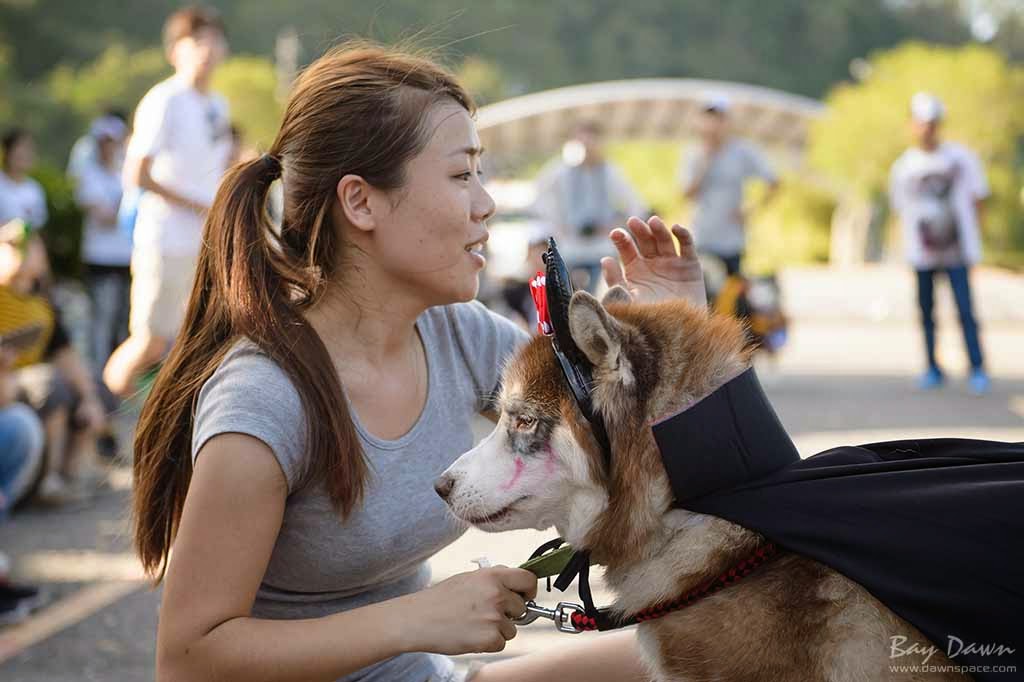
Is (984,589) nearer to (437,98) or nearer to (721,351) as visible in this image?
(721,351)

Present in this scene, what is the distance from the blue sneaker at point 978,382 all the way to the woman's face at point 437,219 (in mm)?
8600

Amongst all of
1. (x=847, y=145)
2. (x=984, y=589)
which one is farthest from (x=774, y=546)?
(x=847, y=145)

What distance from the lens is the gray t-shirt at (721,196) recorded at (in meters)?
10.6

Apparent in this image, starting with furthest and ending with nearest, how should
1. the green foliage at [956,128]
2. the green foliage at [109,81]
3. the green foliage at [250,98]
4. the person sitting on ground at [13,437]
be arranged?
the green foliage at [109,81]
the green foliage at [250,98]
the green foliage at [956,128]
the person sitting on ground at [13,437]

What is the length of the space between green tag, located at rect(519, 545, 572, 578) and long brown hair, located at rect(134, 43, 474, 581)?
0.40m

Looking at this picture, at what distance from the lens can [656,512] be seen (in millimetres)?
2246

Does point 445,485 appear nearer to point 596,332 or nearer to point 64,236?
Answer: point 596,332

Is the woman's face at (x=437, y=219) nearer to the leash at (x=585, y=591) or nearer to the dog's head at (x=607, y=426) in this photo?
the dog's head at (x=607, y=426)

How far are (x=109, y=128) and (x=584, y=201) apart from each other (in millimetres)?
4589

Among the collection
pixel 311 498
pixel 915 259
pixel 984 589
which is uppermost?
pixel 311 498

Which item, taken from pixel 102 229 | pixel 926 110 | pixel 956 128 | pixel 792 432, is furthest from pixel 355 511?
pixel 956 128

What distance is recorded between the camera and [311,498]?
96.7 inches

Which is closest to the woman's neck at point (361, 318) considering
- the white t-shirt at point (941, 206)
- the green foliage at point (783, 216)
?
the white t-shirt at point (941, 206)

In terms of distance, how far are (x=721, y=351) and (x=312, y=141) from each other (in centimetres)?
103
